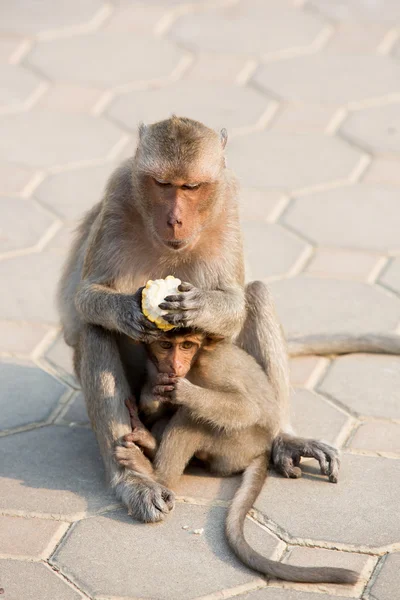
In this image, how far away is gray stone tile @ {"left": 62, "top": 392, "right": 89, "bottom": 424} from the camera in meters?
6.57

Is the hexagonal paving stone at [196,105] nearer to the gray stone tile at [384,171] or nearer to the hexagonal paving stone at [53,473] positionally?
the gray stone tile at [384,171]

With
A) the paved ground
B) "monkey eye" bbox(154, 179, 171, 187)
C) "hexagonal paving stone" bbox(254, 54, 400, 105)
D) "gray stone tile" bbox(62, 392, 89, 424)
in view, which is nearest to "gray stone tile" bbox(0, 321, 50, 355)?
the paved ground

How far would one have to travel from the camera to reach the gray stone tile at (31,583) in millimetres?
5145

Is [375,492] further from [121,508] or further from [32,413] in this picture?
[32,413]

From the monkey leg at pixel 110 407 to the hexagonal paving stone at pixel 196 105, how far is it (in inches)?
153

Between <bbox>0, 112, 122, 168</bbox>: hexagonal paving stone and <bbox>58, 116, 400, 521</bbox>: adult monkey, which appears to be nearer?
<bbox>58, 116, 400, 521</bbox>: adult monkey

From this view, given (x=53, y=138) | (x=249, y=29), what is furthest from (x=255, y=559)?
(x=249, y=29)

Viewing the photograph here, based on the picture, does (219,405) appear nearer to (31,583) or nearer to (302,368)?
(31,583)

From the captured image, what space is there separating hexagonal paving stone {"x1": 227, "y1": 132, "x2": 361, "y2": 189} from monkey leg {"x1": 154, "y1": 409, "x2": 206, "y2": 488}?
3433mm

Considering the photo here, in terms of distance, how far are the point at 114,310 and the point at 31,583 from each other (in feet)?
4.35

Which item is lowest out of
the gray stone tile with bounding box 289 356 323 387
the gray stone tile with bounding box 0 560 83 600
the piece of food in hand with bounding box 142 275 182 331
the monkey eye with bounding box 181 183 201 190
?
the gray stone tile with bounding box 0 560 83 600

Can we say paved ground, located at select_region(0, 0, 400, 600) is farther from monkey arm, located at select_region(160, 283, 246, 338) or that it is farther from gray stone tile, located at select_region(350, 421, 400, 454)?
monkey arm, located at select_region(160, 283, 246, 338)

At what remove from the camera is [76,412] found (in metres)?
6.65

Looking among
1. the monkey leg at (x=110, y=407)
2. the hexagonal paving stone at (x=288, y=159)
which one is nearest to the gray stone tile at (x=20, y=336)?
the monkey leg at (x=110, y=407)
